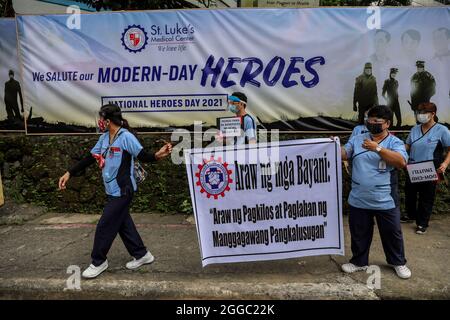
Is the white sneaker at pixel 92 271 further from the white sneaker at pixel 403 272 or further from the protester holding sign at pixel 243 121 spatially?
the white sneaker at pixel 403 272

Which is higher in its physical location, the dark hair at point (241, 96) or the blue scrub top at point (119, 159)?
the dark hair at point (241, 96)

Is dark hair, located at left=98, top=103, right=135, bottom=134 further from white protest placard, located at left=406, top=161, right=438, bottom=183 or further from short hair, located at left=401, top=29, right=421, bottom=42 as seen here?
short hair, located at left=401, top=29, right=421, bottom=42

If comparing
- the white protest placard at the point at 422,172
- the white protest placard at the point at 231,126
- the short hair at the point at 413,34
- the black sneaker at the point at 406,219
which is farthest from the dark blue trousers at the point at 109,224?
the short hair at the point at 413,34

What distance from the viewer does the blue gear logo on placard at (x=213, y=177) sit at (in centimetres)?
397

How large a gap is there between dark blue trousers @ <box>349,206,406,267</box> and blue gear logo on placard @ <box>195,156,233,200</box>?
1.28m

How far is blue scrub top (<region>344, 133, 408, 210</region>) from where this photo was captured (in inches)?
150

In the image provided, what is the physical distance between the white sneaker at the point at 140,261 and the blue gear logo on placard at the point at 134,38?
3.02 meters

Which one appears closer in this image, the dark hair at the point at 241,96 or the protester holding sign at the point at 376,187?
the protester holding sign at the point at 376,187

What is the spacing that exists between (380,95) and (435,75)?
752 millimetres

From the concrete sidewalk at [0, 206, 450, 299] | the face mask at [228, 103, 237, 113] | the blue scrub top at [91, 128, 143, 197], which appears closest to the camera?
the concrete sidewalk at [0, 206, 450, 299]

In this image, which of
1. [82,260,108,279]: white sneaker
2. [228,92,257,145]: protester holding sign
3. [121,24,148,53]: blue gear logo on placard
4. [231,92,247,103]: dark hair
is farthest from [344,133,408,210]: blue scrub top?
[121,24,148,53]: blue gear logo on placard

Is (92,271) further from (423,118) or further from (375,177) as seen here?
(423,118)

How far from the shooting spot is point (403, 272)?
391 cm

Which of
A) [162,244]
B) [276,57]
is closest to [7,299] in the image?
[162,244]
